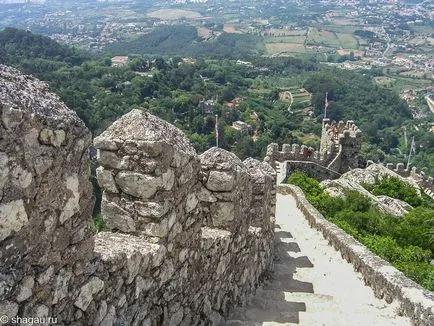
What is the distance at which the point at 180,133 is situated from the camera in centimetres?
395

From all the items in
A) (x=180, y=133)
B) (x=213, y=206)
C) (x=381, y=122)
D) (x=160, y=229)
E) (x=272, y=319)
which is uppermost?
(x=180, y=133)

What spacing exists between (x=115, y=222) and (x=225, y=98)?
7689 cm

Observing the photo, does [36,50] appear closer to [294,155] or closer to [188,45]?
[188,45]

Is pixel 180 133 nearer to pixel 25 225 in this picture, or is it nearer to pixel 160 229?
pixel 160 229

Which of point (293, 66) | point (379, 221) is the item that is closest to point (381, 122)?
point (293, 66)

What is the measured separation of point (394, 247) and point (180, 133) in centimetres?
808

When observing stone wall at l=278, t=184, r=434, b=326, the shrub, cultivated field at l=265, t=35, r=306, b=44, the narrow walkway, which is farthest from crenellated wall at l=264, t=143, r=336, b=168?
cultivated field at l=265, t=35, r=306, b=44

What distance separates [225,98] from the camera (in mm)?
79938

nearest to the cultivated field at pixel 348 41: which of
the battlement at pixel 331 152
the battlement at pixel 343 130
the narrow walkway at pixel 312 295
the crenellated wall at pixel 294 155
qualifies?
the battlement at pixel 343 130

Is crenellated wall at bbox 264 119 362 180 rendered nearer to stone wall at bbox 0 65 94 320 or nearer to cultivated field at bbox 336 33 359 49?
stone wall at bbox 0 65 94 320

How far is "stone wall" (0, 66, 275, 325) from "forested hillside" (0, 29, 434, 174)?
1629 inches

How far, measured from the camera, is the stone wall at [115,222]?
2395 mm

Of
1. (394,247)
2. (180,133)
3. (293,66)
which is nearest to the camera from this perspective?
(180,133)

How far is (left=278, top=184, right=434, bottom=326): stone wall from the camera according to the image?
5.77m
